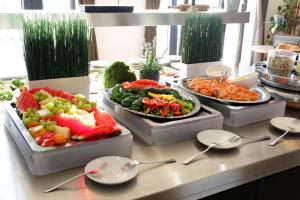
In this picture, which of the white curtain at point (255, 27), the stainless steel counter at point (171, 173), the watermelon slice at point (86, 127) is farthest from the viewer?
the white curtain at point (255, 27)

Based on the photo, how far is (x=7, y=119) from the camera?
100 centimetres

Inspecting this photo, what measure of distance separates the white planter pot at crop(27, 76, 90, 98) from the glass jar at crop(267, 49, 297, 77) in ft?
2.75

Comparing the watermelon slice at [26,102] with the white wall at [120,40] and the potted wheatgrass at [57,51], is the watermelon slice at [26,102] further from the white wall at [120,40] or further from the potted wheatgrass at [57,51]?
the white wall at [120,40]

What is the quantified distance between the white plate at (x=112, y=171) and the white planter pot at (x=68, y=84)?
1.50 ft

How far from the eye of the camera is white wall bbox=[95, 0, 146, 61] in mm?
3742

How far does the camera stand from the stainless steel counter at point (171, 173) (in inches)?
28.7

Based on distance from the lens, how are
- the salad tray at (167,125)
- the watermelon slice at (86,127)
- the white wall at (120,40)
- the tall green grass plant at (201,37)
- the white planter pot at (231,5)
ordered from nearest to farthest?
the watermelon slice at (86,127)
the salad tray at (167,125)
the tall green grass plant at (201,37)
the white planter pot at (231,5)
the white wall at (120,40)

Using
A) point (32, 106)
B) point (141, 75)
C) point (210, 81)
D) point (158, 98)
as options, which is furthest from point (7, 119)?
point (210, 81)

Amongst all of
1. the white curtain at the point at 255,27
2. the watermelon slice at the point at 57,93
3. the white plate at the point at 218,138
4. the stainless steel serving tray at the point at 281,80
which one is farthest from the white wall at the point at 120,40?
the white plate at the point at 218,138

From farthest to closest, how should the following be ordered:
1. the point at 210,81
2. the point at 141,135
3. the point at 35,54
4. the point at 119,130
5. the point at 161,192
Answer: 1. the point at 210,81
2. the point at 35,54
3. the point at 141,135
4. the point at 119,130
5. the point at 161,192

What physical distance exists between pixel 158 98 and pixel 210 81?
334 mm

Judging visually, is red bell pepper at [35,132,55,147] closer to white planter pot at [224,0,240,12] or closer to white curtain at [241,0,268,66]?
white planter pot at [224,0,240,12]

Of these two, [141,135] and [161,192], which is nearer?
[161,192]

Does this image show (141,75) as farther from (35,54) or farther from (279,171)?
(279,171)
